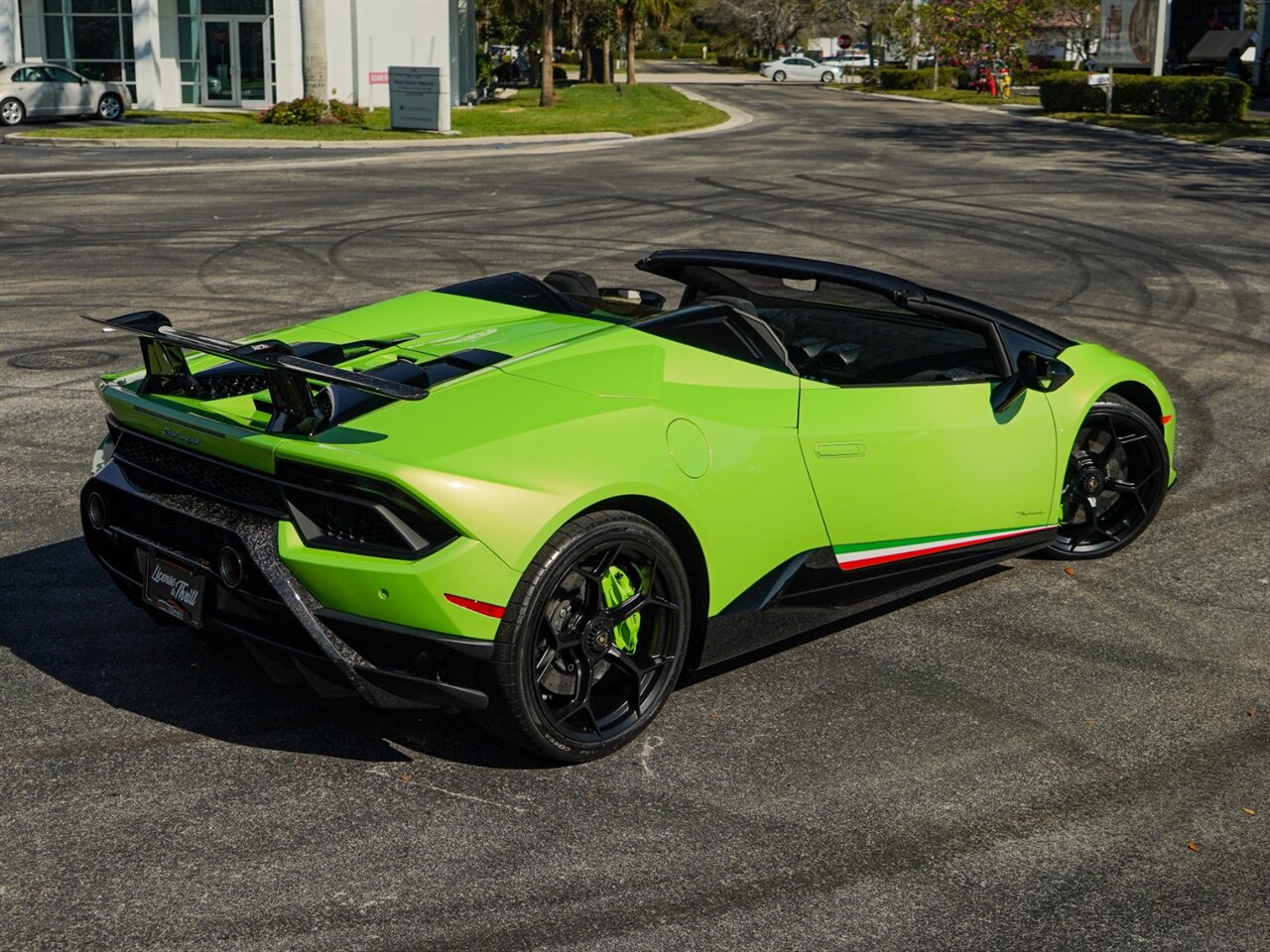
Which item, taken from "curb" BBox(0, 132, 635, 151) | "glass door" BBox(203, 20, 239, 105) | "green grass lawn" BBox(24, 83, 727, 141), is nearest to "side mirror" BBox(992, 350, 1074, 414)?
"curb" BBox(0, 132, 635, 151)

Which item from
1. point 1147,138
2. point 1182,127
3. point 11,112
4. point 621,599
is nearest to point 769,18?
point 1182,127

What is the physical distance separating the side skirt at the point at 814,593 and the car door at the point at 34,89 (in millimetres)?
33609

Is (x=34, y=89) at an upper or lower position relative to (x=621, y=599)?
upper

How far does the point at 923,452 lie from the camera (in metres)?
5.32

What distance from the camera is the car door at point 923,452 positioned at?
5.07 m

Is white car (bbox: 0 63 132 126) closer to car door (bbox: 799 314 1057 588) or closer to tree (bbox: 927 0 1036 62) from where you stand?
car door (bbox: 799 314 1057 588)

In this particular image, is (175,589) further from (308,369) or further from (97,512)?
(308,369)

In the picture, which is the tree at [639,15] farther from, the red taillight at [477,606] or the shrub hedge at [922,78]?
the red taillight at [477,606]

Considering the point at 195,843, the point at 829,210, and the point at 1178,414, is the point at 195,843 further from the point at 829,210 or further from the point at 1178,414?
the point at 829,210

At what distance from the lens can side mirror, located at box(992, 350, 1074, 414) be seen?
564 cm

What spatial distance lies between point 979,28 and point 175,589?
5797cm

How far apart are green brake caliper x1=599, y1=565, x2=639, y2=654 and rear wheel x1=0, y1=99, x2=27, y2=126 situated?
33975 mm

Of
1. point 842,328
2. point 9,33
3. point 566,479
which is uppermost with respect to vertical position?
point 9,33

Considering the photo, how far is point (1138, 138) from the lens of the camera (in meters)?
32.8
